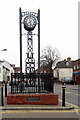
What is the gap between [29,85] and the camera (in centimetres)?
1262

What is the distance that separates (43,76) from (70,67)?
71255 millimetres

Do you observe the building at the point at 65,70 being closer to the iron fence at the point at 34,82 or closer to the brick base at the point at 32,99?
the iron fence at the point at 34,82

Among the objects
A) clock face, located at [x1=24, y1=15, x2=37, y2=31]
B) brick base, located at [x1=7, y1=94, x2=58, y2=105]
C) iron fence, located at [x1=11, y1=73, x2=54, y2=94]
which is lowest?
brick base, located at [x1=7, y1=94, x2=58, y2=105]

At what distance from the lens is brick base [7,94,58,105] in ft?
36.4

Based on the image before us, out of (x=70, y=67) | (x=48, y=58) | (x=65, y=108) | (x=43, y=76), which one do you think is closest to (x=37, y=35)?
(x=43, y=76)

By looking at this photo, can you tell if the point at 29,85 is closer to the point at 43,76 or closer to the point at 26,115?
the point at 43,76

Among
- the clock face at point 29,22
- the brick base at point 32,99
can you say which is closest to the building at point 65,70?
the clock face at point 29,22

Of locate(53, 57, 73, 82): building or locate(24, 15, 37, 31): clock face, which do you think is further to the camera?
locate(53, 57, 73, 82): building

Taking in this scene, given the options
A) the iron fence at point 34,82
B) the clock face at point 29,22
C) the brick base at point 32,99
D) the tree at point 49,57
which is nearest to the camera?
the brick base at point 32,99

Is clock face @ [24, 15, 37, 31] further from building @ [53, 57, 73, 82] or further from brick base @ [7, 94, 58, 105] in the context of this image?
building @ [53, 57, 73, 82]

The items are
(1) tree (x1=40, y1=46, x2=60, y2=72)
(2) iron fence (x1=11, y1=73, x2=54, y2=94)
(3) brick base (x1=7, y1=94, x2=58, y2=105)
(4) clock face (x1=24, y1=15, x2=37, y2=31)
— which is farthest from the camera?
(1) tree (x1=40, y1=46, x2=60, y2=72)

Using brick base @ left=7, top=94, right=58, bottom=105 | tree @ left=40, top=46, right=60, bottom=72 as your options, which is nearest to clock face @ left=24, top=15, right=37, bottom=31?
brick base @ left=7, top=94, right=58, bottom=105

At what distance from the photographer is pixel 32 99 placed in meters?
11.2

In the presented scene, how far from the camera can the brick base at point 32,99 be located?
1110cm
